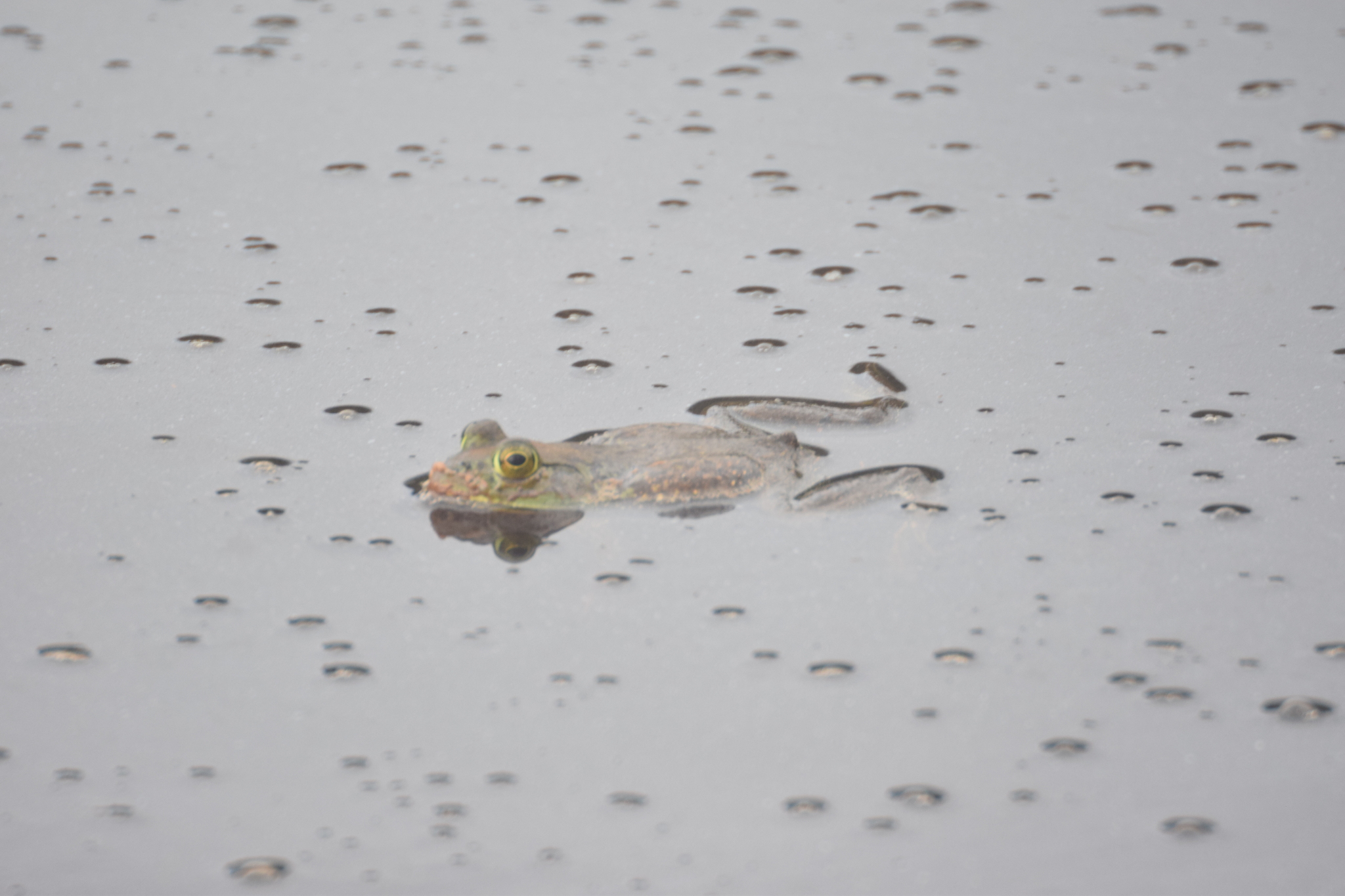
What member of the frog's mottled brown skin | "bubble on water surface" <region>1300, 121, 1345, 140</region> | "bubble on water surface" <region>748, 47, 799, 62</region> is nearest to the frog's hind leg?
the frog's mottled brown skin

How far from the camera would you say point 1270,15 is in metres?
5.27

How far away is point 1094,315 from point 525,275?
1.64m

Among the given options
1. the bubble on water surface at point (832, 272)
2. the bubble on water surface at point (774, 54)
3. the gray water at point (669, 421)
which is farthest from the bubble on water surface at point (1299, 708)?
the bubble on water surface at point (774, 54)

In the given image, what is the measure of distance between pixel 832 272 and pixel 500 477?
1411 mm

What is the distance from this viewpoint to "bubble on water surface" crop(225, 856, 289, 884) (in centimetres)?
177

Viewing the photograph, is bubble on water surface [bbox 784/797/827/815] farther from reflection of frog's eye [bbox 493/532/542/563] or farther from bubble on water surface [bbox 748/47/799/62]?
bubble on water surface [bbox 748/47/799/62]

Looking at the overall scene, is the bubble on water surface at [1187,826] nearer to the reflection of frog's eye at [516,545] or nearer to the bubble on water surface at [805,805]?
the bubble on water surface at [805,805]

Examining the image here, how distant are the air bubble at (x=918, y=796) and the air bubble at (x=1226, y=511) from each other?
109cm

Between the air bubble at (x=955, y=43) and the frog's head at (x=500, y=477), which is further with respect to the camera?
the air bubble at (x=955, y=43)

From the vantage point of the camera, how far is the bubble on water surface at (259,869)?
69.6 inches

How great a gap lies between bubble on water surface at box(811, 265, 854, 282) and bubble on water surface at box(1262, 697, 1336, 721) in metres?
1.84

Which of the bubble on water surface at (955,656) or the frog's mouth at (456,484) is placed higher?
the frog's mouth at (456,484)

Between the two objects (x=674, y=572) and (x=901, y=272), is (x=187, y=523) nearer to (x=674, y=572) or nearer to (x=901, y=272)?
(x=674, y=572)

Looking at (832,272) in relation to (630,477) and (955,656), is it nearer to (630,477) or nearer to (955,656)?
(630,477)
